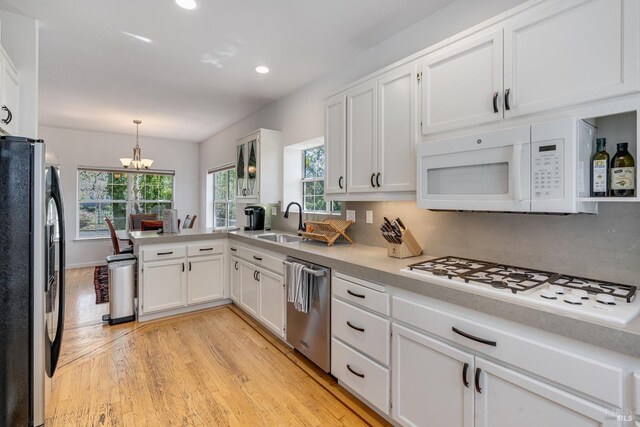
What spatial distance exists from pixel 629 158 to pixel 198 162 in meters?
7.23

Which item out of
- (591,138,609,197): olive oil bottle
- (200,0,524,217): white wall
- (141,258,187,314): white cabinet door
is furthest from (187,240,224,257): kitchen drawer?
(591,138,609,197): olive oil bottle

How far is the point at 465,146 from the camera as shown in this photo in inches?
64.4

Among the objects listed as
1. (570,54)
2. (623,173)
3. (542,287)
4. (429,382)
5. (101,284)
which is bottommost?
(101,284)

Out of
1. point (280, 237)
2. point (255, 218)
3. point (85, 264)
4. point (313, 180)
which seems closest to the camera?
point (280, 237)

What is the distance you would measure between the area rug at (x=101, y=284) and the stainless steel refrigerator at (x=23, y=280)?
9.30 feet

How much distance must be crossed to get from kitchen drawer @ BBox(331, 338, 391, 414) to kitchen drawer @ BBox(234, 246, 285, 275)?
838 mm

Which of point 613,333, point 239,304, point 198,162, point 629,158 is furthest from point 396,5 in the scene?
point 198,162

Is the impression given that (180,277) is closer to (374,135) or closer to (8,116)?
(8,116)

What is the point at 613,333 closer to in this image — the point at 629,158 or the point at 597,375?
the point at 597,375

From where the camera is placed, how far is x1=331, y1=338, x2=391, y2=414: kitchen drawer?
177cm

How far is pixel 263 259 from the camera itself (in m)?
2.99

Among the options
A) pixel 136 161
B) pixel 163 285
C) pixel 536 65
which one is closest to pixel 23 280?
pixel 163 285

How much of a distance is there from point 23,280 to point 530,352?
86.5 inches

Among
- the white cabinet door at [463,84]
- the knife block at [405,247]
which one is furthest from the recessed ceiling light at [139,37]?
the knife block at [405,247]
